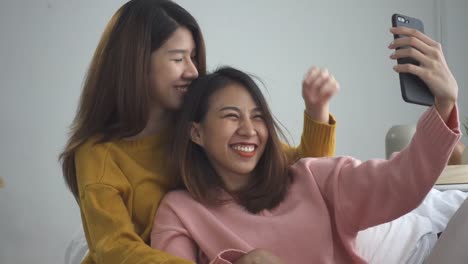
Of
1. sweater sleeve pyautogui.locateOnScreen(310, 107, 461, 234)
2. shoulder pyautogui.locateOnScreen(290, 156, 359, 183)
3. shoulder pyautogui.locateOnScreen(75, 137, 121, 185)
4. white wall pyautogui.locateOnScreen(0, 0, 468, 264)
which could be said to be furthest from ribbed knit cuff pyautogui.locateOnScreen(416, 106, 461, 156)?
white wall pyautogui.locateOnScreen(0, 0, 468, 264)

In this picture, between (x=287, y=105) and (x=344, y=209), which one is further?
(x=287, y=105)

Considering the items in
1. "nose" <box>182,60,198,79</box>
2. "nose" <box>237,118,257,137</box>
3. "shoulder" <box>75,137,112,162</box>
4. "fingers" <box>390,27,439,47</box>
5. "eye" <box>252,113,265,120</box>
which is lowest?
"shoulder" <box>75,137,112,162</box>

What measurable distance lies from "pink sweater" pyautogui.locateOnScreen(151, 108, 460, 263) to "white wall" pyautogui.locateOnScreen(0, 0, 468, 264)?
5.35 feet

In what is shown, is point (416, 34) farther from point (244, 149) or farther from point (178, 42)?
point (178, 42)

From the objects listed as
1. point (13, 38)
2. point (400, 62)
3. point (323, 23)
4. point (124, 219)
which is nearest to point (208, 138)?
point (124, 219)

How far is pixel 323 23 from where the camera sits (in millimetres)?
3125

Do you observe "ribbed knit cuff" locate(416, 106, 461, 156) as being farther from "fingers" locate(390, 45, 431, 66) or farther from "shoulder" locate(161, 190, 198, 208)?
"shoulder" locate(161, 190, 198, 208)

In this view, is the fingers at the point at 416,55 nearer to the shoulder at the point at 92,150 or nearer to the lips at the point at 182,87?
the lips at the point at 182,87

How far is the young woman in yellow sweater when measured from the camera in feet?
3.67

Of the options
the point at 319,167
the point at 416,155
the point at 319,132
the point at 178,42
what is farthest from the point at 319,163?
the point at 178,42

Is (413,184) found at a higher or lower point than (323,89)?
lower

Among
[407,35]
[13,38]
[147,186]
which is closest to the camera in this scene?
[407,35]

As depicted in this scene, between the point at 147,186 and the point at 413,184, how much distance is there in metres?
0.47

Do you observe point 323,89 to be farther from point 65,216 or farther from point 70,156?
point 65,216
